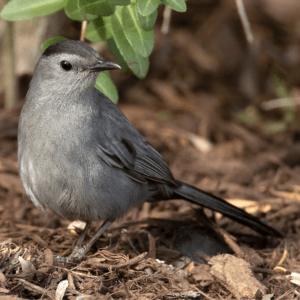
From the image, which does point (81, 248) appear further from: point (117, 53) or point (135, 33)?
point (135, 33)

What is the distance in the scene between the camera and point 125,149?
3922mm

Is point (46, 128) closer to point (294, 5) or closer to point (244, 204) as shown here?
point (244, 204)

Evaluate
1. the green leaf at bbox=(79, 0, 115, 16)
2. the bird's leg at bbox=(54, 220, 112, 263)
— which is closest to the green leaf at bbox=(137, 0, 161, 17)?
the green leaf at bbox=(79, 0, 115, 16)

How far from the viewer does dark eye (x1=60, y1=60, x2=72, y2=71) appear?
344 cm

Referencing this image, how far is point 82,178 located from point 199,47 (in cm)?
533

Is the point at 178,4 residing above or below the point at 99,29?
above

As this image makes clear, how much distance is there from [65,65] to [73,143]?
2.16 feet

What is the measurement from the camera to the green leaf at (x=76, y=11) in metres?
3.43

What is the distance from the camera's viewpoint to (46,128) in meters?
3.43

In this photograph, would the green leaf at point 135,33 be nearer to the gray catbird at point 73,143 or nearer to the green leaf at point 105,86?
the gray catbird at point 73,143

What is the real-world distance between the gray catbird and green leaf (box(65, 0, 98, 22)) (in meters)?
0.24

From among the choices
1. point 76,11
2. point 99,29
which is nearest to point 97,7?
point 76,11

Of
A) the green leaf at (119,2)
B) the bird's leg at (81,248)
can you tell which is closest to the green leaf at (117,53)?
the green leaf at (119,2)

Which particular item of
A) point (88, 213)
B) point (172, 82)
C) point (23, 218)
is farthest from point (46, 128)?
point (172, 82)
